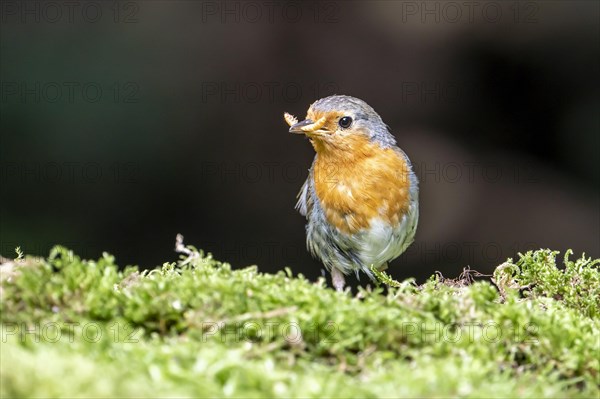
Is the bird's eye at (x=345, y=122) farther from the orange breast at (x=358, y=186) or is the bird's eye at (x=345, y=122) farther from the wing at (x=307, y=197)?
the wing at (x=307, y=197)

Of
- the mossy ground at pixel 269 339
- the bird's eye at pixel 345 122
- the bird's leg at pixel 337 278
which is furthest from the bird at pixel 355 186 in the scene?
the mossy ground at pixel 269 339

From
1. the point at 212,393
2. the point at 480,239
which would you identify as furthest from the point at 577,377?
the point at 480,239

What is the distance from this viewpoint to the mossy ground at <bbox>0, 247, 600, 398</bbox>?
117 cm

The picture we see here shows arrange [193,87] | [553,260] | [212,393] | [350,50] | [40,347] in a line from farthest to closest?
[350,50] < [193,87] < [553,260] < [40,347] < [212,393]

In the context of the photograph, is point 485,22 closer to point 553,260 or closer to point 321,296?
point 553,260

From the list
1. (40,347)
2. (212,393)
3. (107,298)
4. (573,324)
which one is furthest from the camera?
(573,324)

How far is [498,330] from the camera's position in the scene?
1544 mm

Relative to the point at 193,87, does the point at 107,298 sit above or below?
below

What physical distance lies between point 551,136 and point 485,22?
960 mm

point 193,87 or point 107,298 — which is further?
point 193,87

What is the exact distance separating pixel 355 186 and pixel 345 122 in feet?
0.92

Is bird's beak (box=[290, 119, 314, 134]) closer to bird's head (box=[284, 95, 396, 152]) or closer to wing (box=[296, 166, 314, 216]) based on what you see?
bird's head (box=[284, 95, 396, 152])

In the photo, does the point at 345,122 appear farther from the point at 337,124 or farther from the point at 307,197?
the point at 307,197

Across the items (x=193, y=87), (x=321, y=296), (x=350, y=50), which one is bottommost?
(x=321, y=296)
